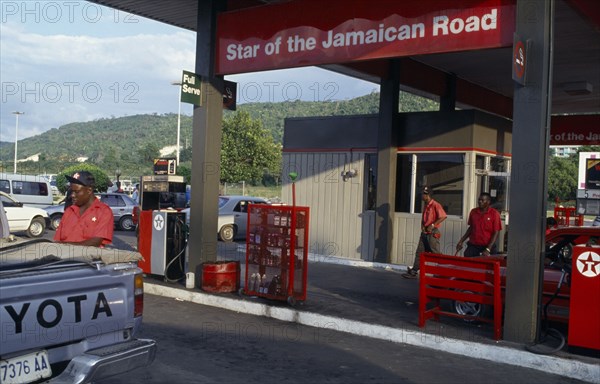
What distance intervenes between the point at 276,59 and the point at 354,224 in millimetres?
6418

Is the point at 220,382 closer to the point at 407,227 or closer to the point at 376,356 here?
the point at 376,356

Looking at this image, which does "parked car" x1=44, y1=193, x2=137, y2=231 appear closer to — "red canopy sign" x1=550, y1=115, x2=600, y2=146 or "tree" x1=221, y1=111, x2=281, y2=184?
"red canopy sign" x1=550, y1=115, x2=600, y2=146

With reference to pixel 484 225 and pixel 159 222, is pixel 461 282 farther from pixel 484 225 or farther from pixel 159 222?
pixel 159 222

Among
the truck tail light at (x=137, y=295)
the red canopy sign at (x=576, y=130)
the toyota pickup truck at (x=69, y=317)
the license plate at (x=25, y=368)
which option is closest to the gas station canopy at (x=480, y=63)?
the red canopy sign at (x=576, y=130)

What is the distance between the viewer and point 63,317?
13.3ft

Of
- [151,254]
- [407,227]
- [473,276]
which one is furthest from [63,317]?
[407,227]

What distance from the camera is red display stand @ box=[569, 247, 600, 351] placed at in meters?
6.57

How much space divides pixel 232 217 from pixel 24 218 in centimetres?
701

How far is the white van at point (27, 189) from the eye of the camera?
80.5ft

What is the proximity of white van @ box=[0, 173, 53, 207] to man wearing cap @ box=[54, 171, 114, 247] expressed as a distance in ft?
64.4

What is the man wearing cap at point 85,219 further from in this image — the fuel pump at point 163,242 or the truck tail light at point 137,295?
the fuel pump at point 163,242

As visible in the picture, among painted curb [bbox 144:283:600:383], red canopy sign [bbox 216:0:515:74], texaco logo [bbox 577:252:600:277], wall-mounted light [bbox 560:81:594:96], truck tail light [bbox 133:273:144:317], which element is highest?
wall-mounted light [bbox 560:81:594:96]

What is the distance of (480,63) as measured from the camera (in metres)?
14.9

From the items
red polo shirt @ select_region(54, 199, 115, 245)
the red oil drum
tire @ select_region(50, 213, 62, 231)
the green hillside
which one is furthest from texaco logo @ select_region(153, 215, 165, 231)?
the green hillside
